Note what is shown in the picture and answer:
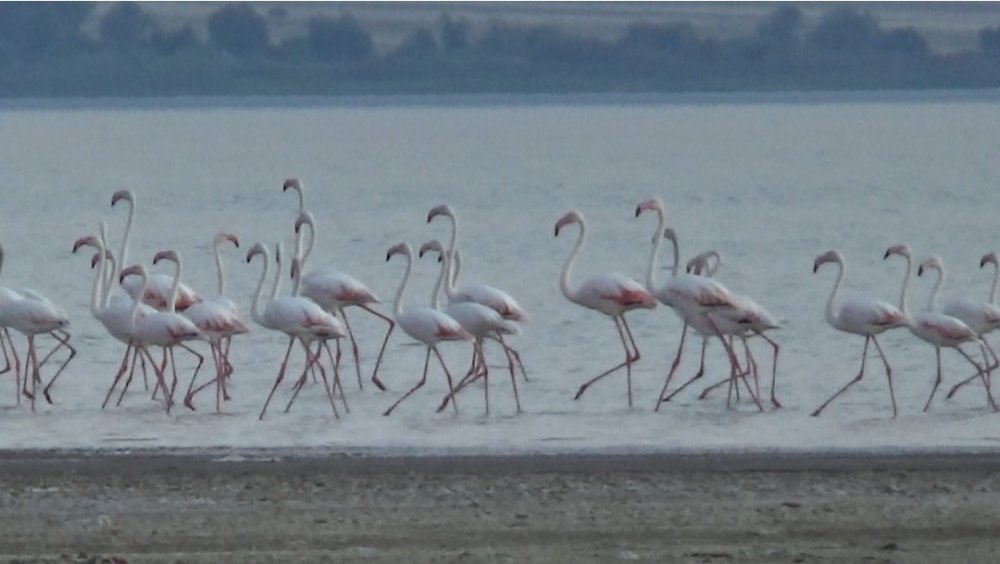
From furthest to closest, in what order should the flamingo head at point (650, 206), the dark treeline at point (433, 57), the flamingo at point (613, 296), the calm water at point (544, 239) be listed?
the dark treeline at point (433, 57), the flamingo head at point (650, 206), the flamingo at point (613, 296), the calm water at point (544, 239)

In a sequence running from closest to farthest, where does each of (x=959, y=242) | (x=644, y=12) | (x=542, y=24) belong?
(x=959, y=242)
(x=542, y=24)
(x=644, y=12)

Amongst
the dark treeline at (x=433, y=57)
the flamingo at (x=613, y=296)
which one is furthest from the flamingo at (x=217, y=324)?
the dark treeline at (x=433, y=57)

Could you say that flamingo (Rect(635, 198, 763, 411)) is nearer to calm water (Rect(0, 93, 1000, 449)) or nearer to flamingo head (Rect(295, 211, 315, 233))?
calm water (Rect(0, 93, 1000, 449))

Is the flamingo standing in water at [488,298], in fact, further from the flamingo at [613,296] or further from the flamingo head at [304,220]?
the flamingo head at [304,220]

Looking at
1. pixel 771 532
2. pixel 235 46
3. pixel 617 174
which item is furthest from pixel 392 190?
pixel 235 46

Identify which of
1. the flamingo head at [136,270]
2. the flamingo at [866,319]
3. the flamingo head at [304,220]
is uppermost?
the flamingo head at [304,220]

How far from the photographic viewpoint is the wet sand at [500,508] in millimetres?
8122

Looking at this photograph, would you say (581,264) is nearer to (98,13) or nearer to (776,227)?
(776,227)

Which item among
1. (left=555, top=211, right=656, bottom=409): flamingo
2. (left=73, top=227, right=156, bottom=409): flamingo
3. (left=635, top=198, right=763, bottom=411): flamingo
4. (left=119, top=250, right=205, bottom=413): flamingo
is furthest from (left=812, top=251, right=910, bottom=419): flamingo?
(left=73, top=227, right=156, bottom=409): flamingo

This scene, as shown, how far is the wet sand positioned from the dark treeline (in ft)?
359

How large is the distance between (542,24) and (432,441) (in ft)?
381

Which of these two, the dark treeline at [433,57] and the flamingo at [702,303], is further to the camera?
the dark treeline at [433,57]

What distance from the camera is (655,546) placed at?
26.8 feet

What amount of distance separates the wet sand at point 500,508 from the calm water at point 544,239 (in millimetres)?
1371
